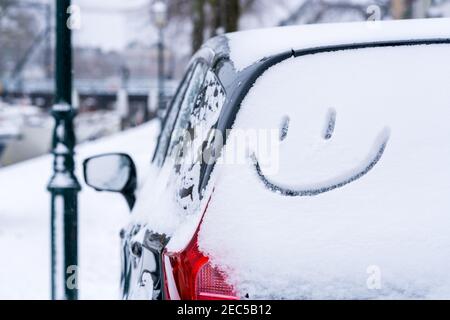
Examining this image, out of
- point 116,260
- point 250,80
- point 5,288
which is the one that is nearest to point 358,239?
point 250,80

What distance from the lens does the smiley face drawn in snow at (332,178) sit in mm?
1869

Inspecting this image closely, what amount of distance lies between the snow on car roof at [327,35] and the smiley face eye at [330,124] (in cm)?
22

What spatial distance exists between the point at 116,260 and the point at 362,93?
591cm

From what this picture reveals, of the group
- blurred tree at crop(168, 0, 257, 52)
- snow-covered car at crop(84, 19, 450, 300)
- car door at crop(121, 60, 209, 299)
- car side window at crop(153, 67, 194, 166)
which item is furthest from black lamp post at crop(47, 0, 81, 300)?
blurred tree at crop(168, 0, 257, 52)

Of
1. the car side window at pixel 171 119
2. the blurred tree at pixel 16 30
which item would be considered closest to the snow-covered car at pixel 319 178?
the car side window at pixel 171 119

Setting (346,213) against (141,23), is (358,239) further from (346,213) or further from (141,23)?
(141,23)

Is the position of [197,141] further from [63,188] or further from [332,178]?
[63,188]

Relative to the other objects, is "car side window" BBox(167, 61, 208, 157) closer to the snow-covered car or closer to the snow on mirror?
the snow on mirror

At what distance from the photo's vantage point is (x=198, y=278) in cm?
182

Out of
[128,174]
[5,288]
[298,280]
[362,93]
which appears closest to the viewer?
[298,280]

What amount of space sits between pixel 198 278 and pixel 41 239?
723cm

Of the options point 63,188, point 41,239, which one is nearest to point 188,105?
point 63,188

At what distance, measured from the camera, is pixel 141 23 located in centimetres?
3494

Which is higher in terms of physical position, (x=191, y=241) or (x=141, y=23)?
(x=141, y=23)
